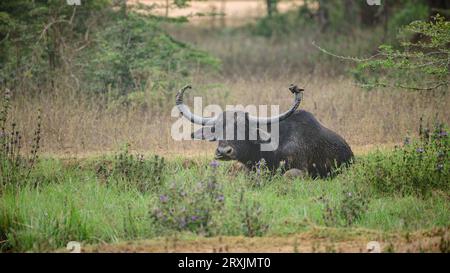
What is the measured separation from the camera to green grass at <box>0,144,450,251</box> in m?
7.55

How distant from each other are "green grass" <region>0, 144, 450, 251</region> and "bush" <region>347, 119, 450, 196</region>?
7cm

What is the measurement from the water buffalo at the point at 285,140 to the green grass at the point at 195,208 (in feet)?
1.83

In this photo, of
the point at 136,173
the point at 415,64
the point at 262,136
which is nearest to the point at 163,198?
the point at 136,173

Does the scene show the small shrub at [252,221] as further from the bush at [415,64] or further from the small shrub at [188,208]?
the bush at [415,64]

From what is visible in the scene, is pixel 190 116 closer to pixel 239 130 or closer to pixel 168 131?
pixel 239 130

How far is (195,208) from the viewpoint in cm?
754

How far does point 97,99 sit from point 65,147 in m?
2.23

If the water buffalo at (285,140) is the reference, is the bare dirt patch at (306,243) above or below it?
below

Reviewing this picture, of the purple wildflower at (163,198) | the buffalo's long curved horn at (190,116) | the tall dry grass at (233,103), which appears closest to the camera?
the purple wildflower at (163,198)

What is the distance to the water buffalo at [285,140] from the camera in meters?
9.69

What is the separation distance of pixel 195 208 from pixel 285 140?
2.80 meters

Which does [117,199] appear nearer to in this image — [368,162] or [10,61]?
[368,162]

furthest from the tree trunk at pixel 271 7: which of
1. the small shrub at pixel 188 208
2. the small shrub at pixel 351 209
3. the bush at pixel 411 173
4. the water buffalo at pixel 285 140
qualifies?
the small shrub at pixel 188 208

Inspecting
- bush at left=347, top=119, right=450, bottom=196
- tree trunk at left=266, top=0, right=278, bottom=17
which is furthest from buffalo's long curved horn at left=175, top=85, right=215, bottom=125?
tree trunk at left=266, top=0, right=278, bottom=17
